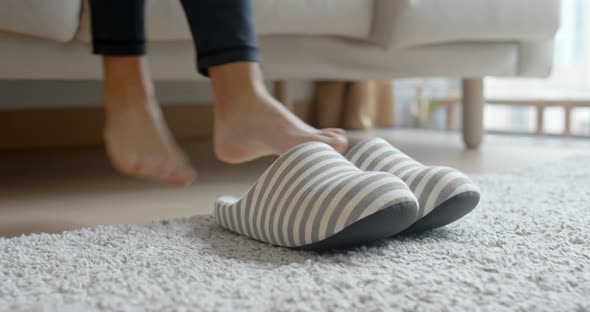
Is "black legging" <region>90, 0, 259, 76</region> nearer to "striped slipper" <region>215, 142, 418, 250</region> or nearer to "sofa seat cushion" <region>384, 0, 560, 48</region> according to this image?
"striped slipper" <region>215, 142, 418, 250</region>

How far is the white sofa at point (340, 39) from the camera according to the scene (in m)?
0.97

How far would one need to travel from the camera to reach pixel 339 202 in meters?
0.52

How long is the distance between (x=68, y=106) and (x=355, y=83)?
1060 millimetres

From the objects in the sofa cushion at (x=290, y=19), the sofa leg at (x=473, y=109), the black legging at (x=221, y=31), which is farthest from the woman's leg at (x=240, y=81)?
the sofa leg at (x=473, y=109)

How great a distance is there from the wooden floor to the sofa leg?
1.8 inches

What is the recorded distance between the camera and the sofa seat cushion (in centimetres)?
119

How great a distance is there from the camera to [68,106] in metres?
1.87

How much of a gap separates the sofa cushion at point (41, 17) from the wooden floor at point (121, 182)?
263mm

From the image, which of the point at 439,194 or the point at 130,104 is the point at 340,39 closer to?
the point at 130,104

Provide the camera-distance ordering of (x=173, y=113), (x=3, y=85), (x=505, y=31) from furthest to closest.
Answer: (x=173, y=113) → (x=3, y=85) → (x=505, y=31)

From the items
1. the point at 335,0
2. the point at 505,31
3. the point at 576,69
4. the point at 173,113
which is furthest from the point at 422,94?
the point at 335,0

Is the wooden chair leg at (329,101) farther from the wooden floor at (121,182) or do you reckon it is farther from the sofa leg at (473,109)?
the sofa leg at (473,109)

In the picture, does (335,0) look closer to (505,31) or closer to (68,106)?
(505,31)

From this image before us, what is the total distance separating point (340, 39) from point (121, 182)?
1.71 ft
